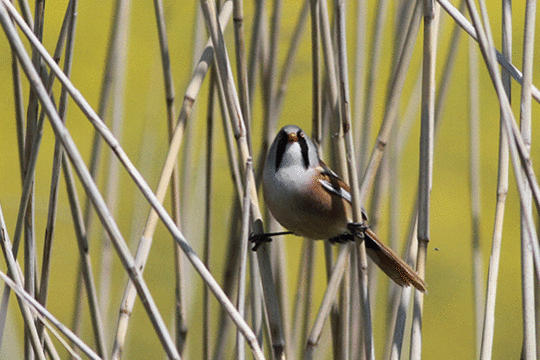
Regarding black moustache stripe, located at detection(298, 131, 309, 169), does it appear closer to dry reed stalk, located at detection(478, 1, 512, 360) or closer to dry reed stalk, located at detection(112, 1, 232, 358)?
dry reed stalk, located at detection(112, 1, 232, 358)

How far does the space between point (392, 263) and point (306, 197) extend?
0.23m

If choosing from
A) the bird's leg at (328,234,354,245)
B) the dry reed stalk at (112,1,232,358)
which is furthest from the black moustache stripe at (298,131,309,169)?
the dry reed stalk at (112,1,232,358)

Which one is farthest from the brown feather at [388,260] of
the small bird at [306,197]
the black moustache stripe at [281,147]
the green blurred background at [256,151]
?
the green blurred background at [256,151]

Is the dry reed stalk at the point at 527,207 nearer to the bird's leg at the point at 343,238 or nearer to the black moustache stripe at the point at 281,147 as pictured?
the bird's leg at the point at 343,238

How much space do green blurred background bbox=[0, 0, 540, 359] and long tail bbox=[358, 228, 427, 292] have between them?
5.99 ft

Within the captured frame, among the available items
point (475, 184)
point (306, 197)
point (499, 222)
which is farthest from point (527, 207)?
point (475, 184)

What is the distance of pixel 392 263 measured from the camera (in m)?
1.30

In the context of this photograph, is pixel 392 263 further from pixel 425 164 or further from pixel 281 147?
pixel 281 147

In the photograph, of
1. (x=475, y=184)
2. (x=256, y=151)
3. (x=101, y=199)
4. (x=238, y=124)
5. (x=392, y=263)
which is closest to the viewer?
(x=101, y=199)

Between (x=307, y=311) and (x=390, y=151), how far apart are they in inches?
22.6

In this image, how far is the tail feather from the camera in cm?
120

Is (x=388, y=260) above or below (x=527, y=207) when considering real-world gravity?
below

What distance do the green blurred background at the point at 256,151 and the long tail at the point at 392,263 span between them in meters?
1.83

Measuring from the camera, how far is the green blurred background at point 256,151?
3760mm
